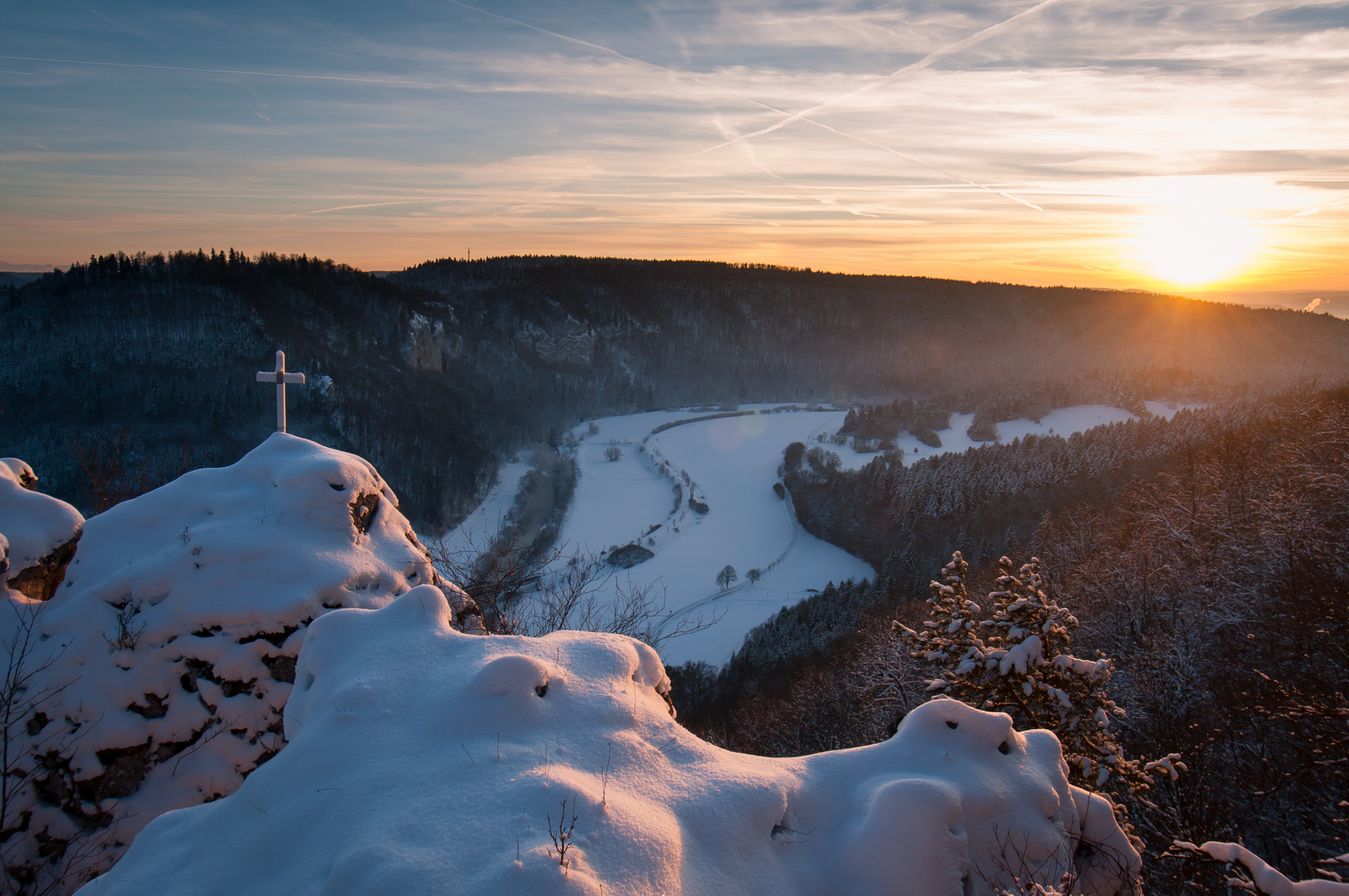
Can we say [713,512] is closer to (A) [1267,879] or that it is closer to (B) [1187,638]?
(B) [1187,638]

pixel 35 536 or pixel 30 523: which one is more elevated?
→ pixel 30 523

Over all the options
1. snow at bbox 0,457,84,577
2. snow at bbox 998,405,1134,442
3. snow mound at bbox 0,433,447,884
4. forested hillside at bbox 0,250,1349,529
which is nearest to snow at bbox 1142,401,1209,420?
forested hillside at bbox 0,250,1349,529

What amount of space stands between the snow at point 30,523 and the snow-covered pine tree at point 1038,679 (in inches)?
426

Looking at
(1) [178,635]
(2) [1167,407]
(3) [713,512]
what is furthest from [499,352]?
(1) [178,635]

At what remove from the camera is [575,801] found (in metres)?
3.89

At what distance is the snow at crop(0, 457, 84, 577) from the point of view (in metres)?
7.40

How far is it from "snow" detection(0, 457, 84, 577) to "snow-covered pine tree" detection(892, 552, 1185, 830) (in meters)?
10.8

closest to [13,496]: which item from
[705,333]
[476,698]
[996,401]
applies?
[476,698]

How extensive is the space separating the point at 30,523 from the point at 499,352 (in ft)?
384

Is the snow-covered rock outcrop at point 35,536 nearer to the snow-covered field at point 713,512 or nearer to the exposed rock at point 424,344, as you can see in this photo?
the snow-covered field at point 713,512

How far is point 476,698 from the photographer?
478 centimetres

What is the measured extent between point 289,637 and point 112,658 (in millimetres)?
1629

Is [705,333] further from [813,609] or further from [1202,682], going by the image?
[1202,682]

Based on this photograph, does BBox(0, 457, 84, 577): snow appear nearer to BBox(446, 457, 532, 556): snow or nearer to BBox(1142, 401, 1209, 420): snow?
BBox(446, 457, 532, 556): snow
